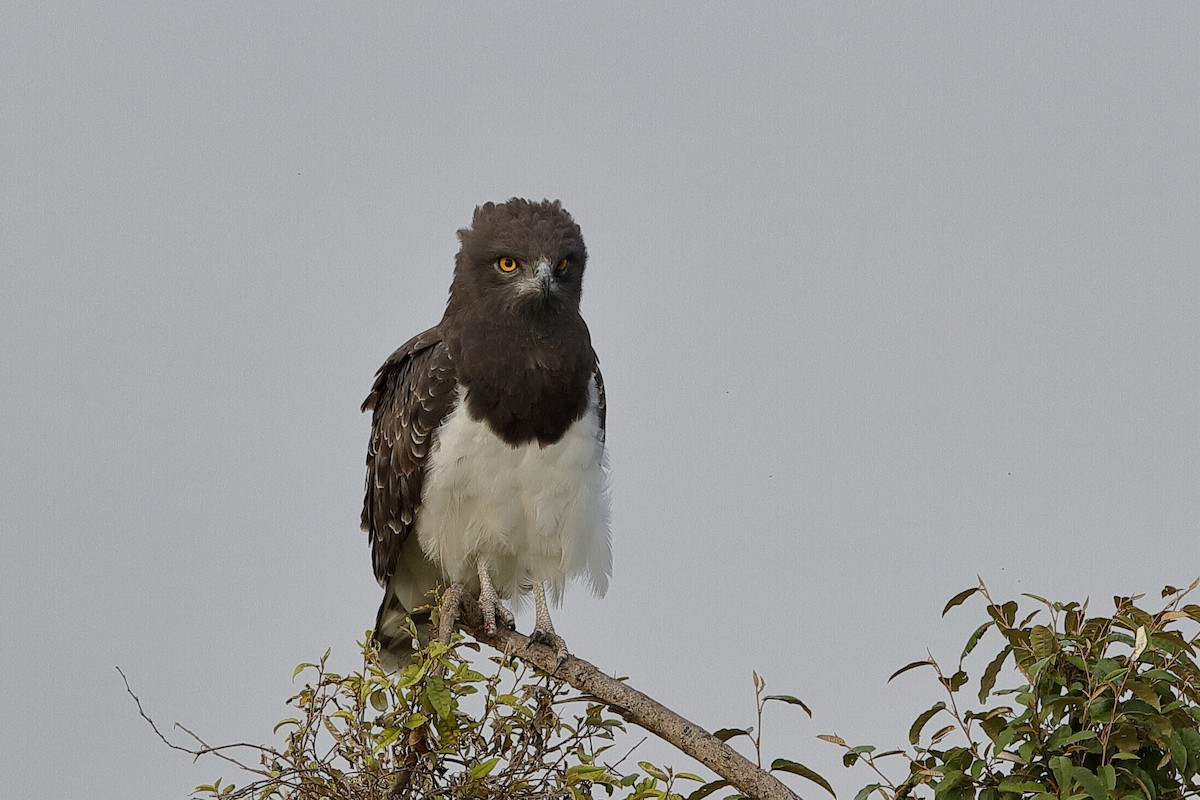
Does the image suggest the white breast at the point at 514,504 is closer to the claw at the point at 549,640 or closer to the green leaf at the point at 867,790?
the claw at the point at 549,640

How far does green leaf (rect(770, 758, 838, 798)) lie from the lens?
4.84m

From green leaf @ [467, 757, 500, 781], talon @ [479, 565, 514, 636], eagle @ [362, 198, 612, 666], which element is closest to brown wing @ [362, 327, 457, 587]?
eagle @ [362, 198, 612, 666]

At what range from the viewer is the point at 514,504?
6602 mm

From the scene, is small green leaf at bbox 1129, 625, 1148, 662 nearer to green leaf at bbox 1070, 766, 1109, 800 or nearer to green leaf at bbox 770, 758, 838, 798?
green leaf at bbox 1070, 766, 1109, 800

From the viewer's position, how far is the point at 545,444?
6.53 m

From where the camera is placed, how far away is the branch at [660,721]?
4.87 metres

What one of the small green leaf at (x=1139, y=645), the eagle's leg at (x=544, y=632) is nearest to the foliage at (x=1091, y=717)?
the small green leaf at (x=1139, y=645)

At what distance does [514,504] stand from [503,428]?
38cm

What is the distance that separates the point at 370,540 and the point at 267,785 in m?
2.40

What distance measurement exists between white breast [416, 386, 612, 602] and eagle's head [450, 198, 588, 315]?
1.56 feet

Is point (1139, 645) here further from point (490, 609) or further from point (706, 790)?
point (490, 609)

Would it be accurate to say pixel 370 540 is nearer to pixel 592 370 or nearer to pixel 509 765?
pixel 592 370

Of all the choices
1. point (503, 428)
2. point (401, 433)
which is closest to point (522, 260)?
point (503, 428)

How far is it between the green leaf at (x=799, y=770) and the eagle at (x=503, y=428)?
59.7 inches
